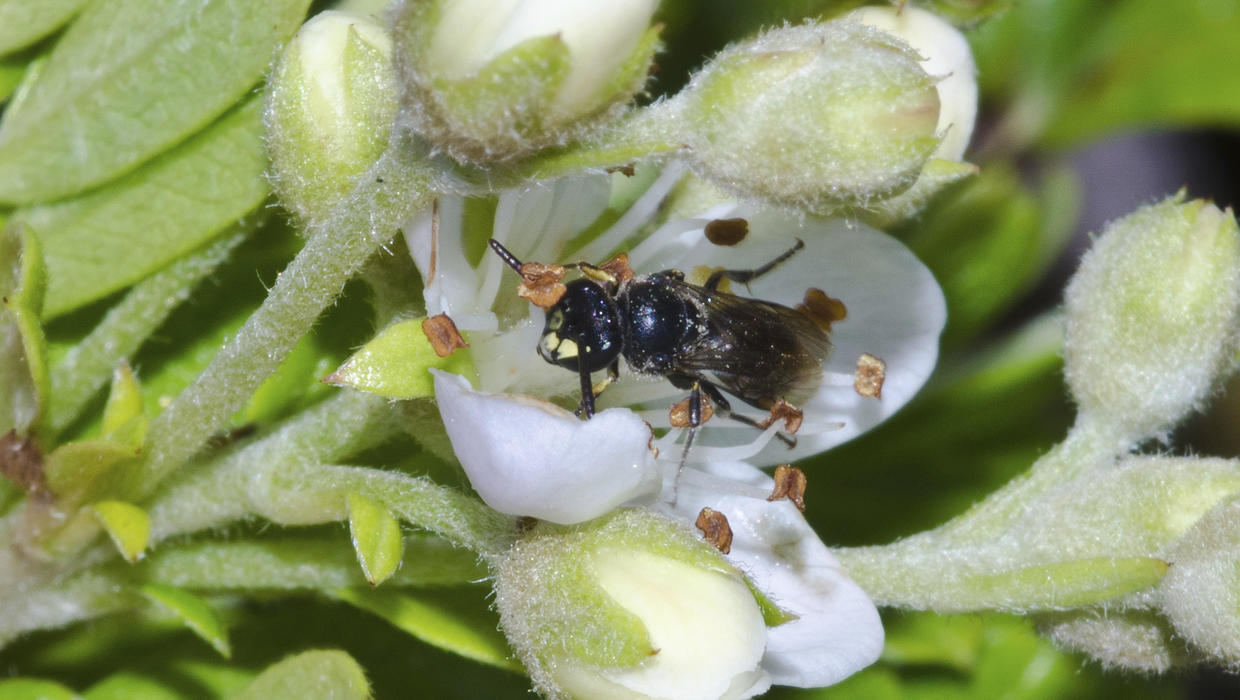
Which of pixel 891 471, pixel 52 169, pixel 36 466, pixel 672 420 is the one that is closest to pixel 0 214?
pixel 52 169

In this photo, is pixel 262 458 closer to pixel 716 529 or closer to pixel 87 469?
pixel 87 469

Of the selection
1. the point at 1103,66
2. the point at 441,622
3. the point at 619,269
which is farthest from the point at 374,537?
the point at 1103,66

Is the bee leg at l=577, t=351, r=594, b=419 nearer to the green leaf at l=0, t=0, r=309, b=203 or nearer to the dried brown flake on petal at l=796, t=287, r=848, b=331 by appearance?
the dried brown flake on petal at l=796, t=287, r=848, b=331

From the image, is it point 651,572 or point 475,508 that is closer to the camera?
point 651,572

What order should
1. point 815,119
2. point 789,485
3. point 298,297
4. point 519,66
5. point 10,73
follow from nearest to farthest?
point 519,66
point 815,119
point 298,297
point 789,485
point 10,73

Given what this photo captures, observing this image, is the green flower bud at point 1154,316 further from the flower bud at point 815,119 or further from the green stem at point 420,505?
the green stem at point 420,505

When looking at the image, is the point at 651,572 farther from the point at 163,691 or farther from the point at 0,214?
the point at 0,214
